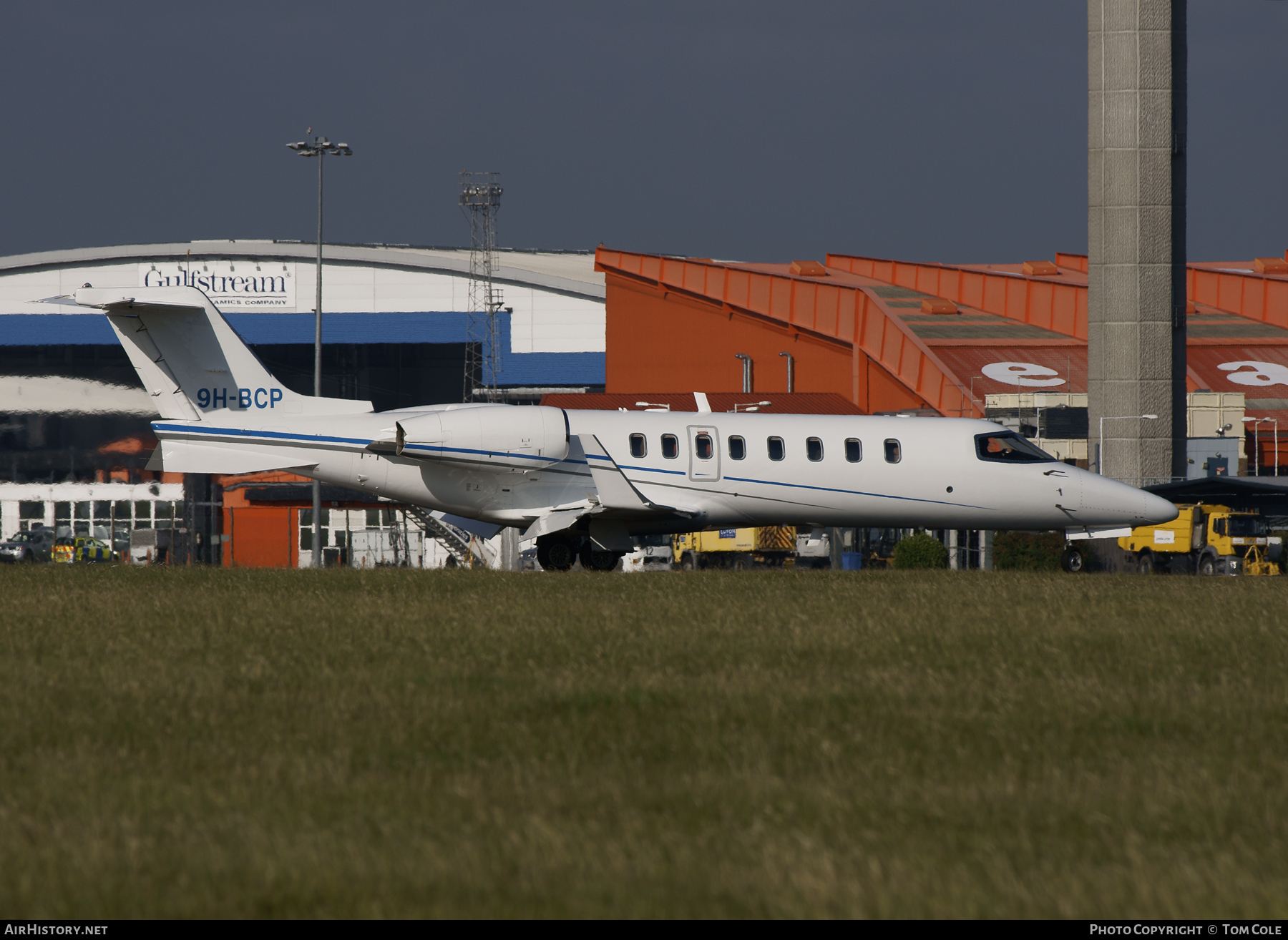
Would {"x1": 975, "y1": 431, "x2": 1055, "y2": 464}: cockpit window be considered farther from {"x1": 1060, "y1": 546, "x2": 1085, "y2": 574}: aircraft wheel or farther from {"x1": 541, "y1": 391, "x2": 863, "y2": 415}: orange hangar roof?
{"x1": 541, "y1": 391, "x2": 863, "y2": 415}: orange hangar roof

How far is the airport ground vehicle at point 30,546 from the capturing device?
A: 49594mm

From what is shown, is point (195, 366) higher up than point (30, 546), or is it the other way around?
point (195, 366)

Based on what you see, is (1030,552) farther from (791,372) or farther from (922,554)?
(791,372)

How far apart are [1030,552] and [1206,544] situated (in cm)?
536

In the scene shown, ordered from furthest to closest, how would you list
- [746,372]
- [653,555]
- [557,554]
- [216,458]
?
[746,372] < [653,555] < [557,554] < [216,458]

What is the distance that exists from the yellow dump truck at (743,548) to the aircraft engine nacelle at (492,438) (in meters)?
26.0

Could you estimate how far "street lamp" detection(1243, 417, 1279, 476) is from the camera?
45.9 meters

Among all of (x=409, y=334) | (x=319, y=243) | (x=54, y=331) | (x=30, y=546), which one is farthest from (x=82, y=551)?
(x=409, y=334)

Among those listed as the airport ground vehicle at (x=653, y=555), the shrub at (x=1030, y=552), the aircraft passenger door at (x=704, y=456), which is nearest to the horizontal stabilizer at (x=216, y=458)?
the aircraft passenger door at (x=704, y=456)

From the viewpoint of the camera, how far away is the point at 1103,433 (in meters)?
37.4

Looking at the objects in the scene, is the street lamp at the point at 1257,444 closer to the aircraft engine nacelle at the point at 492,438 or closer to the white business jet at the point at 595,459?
the white business jet at the point at 595,459

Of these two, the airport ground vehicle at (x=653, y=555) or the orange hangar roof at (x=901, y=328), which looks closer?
the airport ground vehicle at (x=653, y=555)

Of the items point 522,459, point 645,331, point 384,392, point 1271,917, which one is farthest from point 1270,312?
point 1271,917
